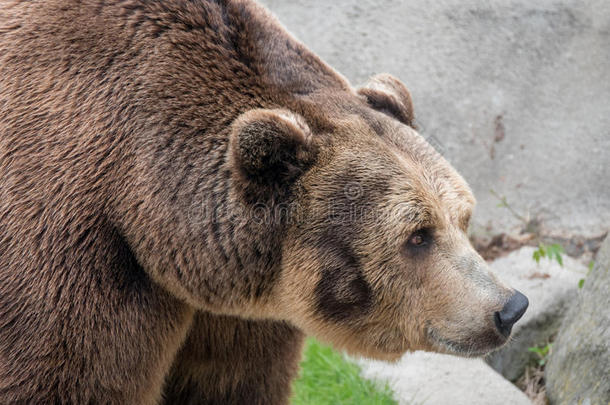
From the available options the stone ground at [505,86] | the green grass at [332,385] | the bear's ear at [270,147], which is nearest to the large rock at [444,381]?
the green grass at [332,385]

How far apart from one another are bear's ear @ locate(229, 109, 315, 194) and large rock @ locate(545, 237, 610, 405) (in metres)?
2.56

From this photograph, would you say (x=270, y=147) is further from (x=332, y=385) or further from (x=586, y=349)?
(x=332, y=385)

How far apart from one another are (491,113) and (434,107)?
60 centimetres

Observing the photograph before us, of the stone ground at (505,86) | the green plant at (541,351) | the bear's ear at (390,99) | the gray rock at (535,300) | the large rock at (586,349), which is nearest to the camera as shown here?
the bear's ear at (390,99)

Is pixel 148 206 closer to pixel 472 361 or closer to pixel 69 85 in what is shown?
pixel 69 85

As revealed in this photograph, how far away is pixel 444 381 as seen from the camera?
604cm

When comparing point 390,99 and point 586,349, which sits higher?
point 390,99

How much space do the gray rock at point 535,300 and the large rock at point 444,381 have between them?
0.33 metres

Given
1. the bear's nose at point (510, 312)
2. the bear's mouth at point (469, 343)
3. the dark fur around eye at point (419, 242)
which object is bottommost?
the bear's mouth at point (469, 343)

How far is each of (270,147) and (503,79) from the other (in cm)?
543

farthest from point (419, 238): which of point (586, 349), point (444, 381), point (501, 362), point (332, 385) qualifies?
point (501, 362)

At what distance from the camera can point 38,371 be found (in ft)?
11.9

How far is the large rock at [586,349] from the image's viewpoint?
16.5 ft

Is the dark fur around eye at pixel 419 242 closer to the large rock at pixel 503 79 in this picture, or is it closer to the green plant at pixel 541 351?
the green plant at pixel 541 351
